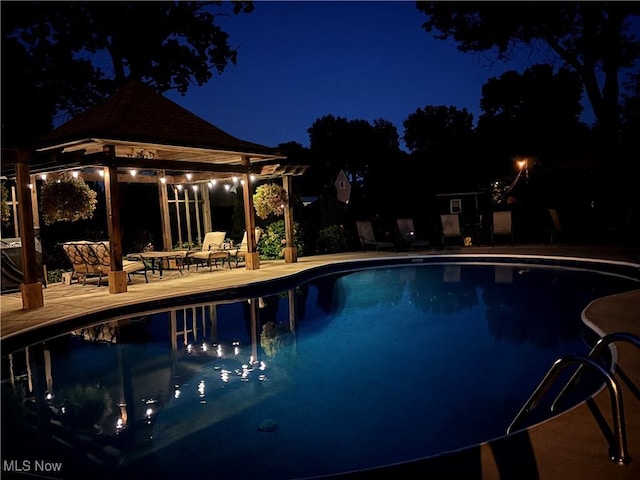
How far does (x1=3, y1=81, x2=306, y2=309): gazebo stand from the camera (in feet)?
24.7

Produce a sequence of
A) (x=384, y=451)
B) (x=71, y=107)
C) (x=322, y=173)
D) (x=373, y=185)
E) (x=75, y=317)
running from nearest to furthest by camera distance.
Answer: (x=384, y=451)
(x=75, y=317)
(x=71, y=107)
(x=373, y=185)
(x=322, y=173)

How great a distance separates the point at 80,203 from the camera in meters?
8.86


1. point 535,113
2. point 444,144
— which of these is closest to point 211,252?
point 535,113

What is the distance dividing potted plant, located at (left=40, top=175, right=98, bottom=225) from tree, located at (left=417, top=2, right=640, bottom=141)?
17.0 m

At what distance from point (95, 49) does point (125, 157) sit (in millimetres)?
12965

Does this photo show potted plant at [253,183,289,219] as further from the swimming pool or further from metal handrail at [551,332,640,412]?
metal handrail at [551,332,640,412]

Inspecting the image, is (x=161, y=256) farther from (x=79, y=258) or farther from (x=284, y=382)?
(x=284, y=382)

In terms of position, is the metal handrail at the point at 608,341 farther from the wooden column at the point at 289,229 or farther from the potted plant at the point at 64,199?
the wooden column at the point at 289,229

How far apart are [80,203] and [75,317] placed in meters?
2.88

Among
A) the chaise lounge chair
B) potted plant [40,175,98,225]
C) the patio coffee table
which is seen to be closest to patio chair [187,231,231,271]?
the patio coffee table

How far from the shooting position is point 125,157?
9.65 meters

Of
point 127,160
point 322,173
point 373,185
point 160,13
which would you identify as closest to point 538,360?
point 127,160

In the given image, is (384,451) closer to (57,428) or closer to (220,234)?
(57,428)

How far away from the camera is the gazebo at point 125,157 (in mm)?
7527
